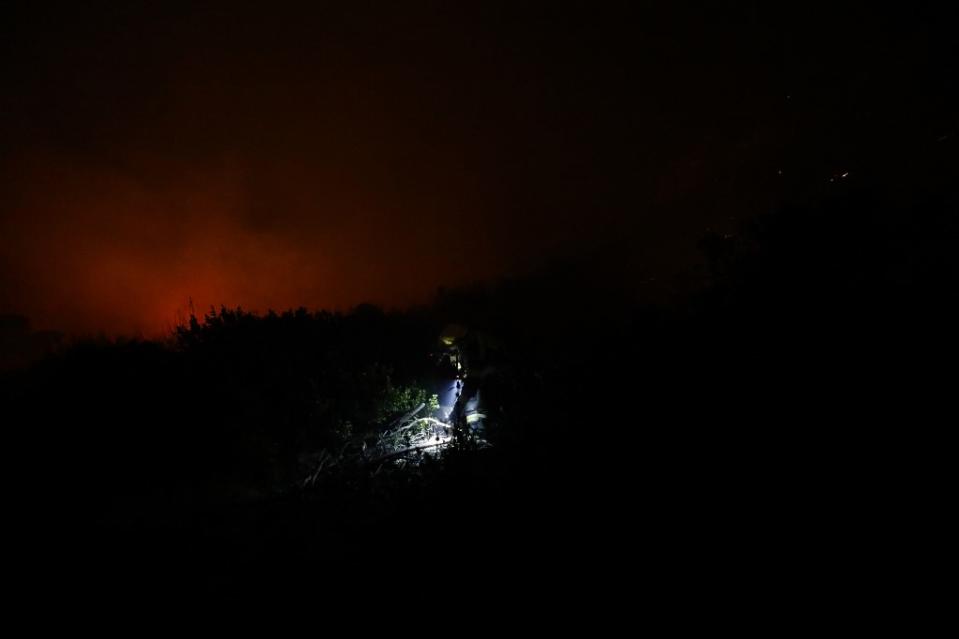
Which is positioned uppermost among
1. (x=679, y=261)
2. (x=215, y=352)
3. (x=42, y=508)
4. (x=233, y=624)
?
(x=679, y=261)

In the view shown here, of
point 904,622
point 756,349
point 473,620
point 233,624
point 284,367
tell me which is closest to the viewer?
point 904,622

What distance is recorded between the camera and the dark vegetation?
9.42ft

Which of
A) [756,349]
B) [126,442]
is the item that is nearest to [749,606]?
[756,349]

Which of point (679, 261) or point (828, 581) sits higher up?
point (679, 261)

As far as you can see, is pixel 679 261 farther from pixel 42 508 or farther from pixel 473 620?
pixel 42 508

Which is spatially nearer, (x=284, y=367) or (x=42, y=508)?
(x=42, y=508)

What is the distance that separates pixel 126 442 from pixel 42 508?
147cm

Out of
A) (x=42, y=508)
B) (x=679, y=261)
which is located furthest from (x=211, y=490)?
(x=679, y=261)

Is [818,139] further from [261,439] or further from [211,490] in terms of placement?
[211,490]

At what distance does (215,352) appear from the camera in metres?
9.16

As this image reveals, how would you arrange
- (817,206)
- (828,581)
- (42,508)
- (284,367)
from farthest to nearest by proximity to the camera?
(284,367), (42,508), (817,206), (828,581)

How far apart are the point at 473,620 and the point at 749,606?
A: 1.56 meters

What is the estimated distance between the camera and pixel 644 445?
353 cm

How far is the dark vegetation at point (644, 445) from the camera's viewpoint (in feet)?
9.42
